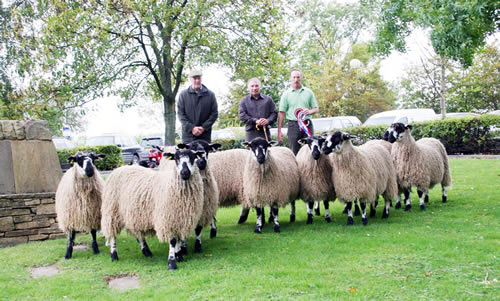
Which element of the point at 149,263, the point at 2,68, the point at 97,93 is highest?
the point at 2,68

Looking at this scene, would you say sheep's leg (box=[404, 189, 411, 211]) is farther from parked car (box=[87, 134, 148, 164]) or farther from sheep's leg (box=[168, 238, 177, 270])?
parked car (box=[87, 134, 148, 164])

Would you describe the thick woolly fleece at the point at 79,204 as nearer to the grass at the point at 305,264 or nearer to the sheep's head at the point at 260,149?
the grass at the point at 305,264

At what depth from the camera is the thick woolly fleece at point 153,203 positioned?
5.81m

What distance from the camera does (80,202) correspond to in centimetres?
662

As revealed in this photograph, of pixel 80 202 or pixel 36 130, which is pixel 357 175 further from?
pixel 36 130

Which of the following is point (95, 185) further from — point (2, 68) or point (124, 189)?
point (2, 68)

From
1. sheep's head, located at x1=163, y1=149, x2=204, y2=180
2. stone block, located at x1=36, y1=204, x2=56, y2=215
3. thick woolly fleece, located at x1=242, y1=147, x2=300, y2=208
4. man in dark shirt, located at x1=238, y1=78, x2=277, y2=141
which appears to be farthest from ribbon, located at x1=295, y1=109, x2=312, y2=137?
stone block, located at x1=36, y1=204, x2=56, y2=215

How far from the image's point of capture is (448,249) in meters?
5.64

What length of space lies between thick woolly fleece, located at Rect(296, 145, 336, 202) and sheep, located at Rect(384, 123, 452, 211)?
1823 mm

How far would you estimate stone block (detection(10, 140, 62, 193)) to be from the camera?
7.72m

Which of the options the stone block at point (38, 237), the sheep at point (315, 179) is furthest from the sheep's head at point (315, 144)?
the stone block at point (38, 237)

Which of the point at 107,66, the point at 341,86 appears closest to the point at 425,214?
the point at 107,66

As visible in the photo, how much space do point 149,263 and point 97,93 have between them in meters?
13.9

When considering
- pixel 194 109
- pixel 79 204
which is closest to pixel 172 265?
pixel 79 204
